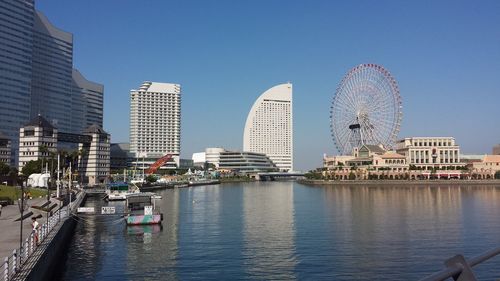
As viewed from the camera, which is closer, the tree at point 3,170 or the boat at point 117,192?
the boat at point 117,192

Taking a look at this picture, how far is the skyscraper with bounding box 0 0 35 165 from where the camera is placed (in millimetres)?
165375

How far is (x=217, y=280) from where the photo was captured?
28.9 metres

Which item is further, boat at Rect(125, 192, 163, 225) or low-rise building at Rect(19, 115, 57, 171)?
low-rise building at Rect(19, 115, 57, 171)

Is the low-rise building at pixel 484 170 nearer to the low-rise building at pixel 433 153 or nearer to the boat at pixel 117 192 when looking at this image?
the low-rise building at pixel 433 153

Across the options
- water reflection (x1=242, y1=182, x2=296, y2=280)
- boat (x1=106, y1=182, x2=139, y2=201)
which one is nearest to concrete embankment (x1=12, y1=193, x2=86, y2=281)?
water reflection (x1=242, y1=182, x2=296, y2=280)

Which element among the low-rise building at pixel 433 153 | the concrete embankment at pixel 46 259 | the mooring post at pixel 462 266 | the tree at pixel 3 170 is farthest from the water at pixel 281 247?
the low-rise building at pixel 433 153

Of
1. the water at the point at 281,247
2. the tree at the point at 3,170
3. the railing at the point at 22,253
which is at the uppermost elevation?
the tree at the point at 3,170

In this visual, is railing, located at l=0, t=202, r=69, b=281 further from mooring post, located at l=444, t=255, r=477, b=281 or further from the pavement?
mooring post, located at l=444, t=255, r=477, b=281

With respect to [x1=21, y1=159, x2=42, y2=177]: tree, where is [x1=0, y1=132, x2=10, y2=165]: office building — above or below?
above

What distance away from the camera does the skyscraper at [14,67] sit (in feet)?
543

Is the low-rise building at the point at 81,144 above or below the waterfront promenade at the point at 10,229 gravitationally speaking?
above

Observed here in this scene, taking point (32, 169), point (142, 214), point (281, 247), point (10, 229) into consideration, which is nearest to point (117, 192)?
point (32, 169)

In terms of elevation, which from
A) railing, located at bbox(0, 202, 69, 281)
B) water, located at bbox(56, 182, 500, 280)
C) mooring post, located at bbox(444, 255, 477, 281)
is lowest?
water, located at bbox(56, 182, 500, 280)

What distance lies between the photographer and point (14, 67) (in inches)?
6708
